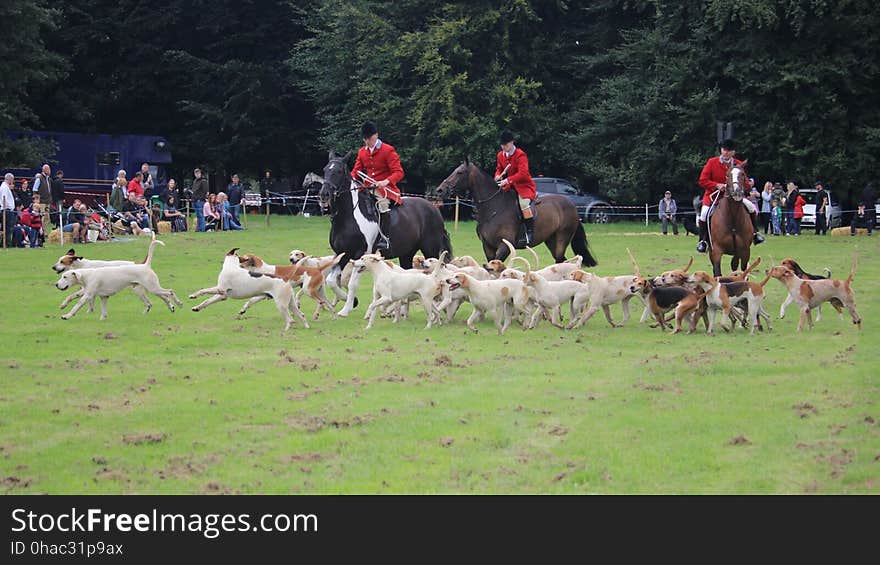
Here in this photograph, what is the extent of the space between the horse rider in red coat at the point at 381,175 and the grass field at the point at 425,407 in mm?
2127

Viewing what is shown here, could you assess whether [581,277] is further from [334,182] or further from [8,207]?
[8,207]

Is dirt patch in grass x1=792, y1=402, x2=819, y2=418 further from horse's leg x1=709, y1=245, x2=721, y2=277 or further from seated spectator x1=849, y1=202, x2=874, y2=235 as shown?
seated spectator x1=849, y1=202, x2=874, y2=235

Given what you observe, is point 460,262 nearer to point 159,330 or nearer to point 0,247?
point 159,330

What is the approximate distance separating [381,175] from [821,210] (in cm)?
2519

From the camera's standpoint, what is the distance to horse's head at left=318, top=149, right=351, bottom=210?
16766 mm

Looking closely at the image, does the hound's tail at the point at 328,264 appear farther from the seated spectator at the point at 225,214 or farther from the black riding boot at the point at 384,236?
the seated spectator at the point at 225,214

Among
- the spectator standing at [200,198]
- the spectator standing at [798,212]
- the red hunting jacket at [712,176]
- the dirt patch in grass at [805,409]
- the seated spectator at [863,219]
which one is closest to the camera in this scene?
the dirt patch in grass at [805,409]

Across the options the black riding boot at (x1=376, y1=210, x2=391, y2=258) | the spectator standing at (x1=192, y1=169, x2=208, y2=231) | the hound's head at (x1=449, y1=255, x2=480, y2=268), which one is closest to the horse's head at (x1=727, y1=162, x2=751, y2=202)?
the hound's head at (x1=449, y1=255, x2=480, y2=268)

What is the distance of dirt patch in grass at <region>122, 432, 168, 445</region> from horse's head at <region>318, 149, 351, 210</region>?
7.95 meters

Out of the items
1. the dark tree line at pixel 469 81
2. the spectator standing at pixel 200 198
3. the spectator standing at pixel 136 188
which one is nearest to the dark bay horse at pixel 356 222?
the spectator standing at pixel 136 188

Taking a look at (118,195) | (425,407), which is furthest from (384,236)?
(118,195)

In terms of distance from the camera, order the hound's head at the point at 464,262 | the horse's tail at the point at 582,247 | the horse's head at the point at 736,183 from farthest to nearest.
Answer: the horse's tail at the point at 582,247, the horse's head at the point at 736,183, the hound's head at the point at 464,262

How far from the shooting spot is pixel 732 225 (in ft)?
61.8

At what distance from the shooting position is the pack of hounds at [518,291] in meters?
14.8
